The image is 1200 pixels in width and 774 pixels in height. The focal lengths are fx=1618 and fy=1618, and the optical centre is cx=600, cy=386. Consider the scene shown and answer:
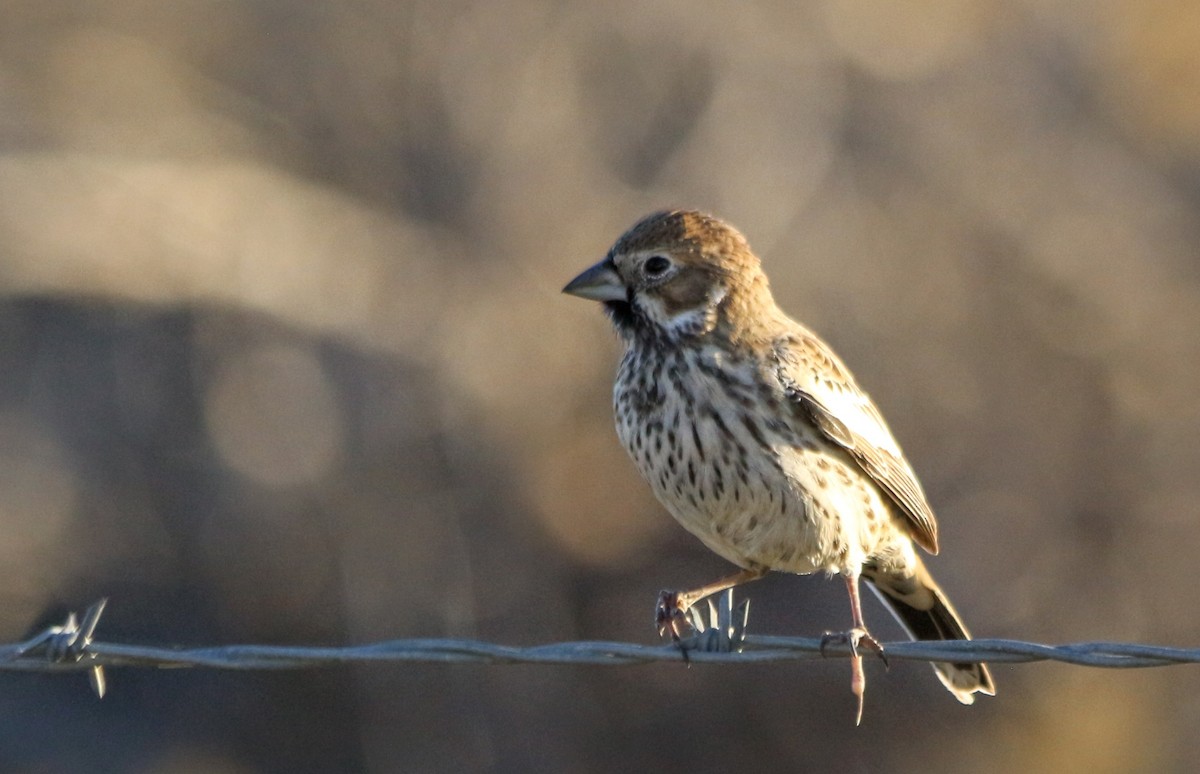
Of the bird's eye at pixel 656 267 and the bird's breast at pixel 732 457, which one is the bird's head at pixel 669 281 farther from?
the bird's breast at pixel 732 457

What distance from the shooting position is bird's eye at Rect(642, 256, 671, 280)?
5949 millimetres

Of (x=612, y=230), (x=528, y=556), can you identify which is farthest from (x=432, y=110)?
(x=528, y=556)

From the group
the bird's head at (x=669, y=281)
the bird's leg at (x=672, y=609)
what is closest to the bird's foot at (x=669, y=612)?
the bird's leg at (x=672, y=609)

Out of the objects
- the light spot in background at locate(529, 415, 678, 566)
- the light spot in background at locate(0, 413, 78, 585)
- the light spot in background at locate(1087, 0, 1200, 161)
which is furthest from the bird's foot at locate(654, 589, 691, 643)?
the light spot in background at locate(1087, 0, 1200, 161)

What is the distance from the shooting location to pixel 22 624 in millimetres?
10172

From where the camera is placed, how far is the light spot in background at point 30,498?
402 inches

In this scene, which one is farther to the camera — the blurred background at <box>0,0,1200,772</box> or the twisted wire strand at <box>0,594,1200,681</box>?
the blurred background at <box>0,0,1200,772</box>

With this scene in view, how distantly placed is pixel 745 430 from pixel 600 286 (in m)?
0.87

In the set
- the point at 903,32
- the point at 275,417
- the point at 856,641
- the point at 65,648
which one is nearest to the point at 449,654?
the point at 65,648

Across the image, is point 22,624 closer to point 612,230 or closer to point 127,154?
point 127,154

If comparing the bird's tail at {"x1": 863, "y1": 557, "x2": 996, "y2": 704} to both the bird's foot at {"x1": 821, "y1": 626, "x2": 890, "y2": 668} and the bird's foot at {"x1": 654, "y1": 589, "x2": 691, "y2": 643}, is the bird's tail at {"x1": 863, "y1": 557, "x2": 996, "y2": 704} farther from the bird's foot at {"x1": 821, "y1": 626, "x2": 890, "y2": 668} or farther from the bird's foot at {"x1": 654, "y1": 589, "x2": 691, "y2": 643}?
the bird's foot at {"x1": 821, "y1": 626, "x2": 890, "y2": 668}

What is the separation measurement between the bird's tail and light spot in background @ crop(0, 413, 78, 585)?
6015 mm

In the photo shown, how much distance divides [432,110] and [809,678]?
187 inches

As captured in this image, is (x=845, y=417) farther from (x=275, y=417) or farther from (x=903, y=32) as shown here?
(x=903, y=32)
